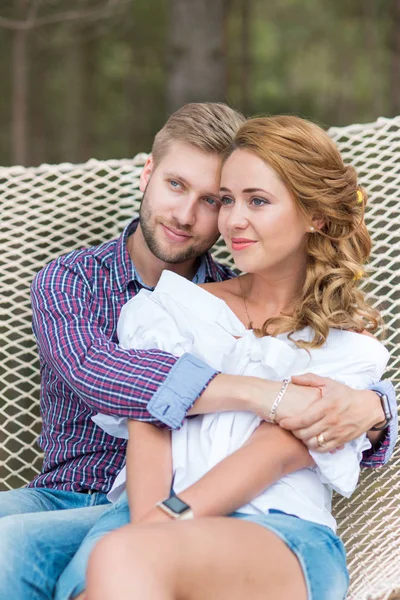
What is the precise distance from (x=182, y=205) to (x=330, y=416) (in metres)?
0.65

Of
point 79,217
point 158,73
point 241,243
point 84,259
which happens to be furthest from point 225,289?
point 158,73

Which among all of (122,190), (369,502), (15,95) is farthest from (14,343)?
(15,95)

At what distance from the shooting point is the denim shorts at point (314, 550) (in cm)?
145

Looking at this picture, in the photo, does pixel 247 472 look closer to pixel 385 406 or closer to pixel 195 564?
pixel 195 564

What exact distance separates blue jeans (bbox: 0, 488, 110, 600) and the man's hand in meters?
0.47

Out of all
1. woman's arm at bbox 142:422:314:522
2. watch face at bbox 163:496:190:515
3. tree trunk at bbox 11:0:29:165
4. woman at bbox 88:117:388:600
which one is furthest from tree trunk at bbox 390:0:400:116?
Answer: watch face at bbox 163:496:190:515

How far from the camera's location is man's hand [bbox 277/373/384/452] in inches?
62.6

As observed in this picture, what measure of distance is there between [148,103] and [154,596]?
1121 centimetres

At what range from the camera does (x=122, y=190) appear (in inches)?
98.7

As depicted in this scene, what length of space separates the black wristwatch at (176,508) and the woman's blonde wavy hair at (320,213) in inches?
18.3

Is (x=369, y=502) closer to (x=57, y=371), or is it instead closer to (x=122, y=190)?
(x=57, y=371)

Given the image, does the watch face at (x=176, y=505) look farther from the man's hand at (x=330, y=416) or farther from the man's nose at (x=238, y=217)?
the man's nose at (x=238, y=217)

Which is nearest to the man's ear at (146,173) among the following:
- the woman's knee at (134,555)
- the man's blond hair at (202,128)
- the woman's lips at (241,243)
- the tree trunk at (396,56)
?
the man's blond hair at (202,128)

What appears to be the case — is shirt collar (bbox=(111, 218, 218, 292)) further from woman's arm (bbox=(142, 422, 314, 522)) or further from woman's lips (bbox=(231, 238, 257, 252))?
woman's arm (bbox=(142, 422, 314, 522))
